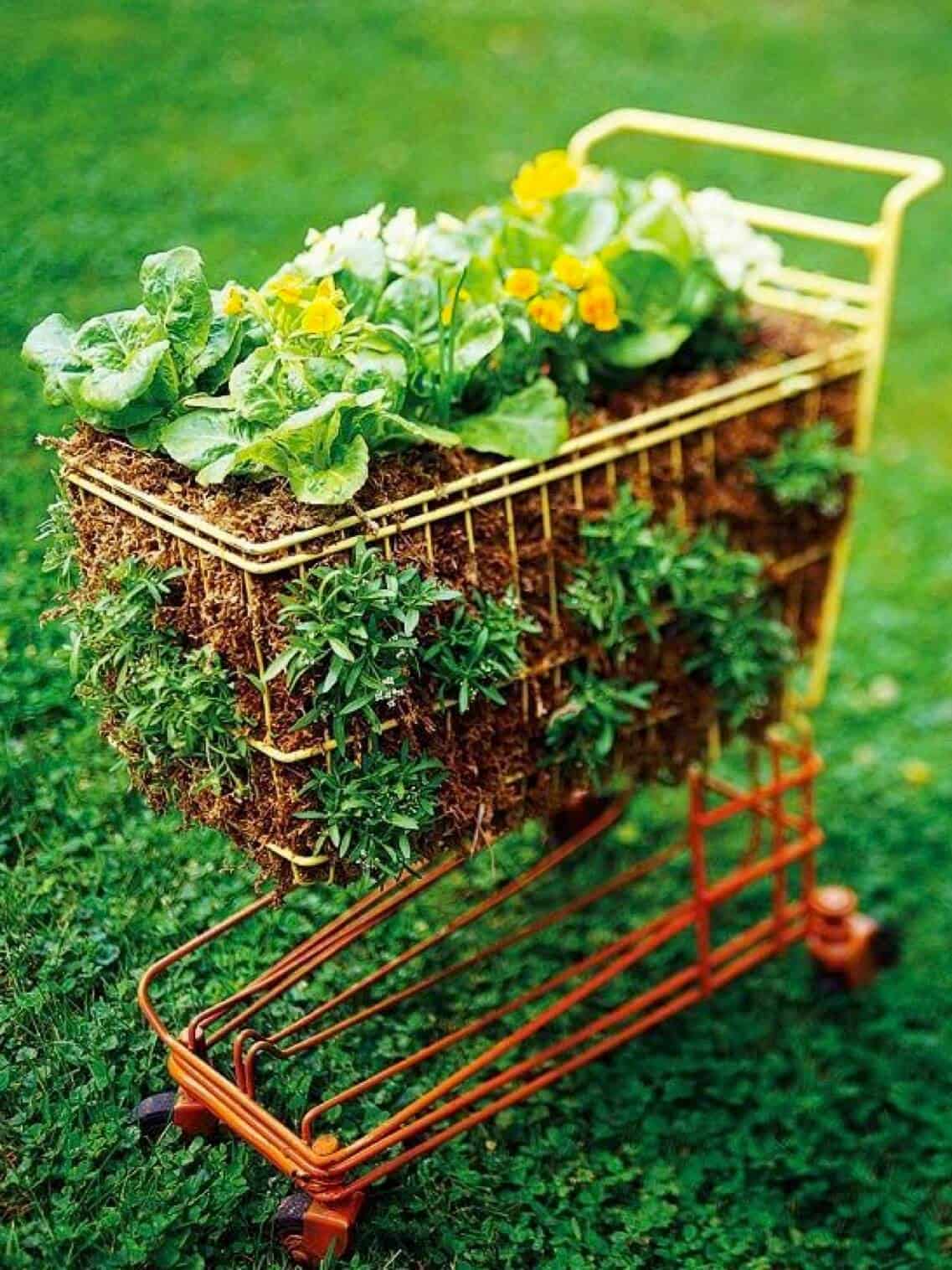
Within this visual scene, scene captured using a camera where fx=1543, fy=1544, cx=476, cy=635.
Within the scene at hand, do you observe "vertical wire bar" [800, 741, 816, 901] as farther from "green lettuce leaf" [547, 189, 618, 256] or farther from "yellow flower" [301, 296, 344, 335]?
"yellow flower" [301, 296, 344, 335]

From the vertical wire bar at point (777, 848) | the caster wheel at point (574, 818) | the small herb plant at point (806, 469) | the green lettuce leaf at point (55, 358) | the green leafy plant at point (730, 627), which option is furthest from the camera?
the caster wheel at point (574, 818)

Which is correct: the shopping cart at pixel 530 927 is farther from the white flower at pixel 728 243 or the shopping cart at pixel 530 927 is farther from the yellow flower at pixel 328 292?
the yellow flower at pixel 328 292

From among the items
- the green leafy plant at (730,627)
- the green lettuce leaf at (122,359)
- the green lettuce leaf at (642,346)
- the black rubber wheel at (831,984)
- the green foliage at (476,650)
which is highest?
the green lettuce leaf at (122,359)

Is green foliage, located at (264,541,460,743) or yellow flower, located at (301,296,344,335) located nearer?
green foliage, located at (264,541,460,743)

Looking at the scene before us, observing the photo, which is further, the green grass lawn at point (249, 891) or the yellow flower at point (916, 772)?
the yellow flower at point (916, 772)

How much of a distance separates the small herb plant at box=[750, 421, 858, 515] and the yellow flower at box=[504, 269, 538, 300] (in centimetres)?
65

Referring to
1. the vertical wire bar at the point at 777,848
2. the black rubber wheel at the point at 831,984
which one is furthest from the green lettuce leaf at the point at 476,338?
the black rubber wheel at the point at 831,984

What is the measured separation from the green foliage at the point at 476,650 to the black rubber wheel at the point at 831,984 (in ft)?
5.22

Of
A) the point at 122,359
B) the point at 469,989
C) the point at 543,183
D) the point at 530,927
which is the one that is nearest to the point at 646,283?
the point at 543,183

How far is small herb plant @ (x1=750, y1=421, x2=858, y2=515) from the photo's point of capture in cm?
315

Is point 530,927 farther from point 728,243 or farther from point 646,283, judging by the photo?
point 728,243

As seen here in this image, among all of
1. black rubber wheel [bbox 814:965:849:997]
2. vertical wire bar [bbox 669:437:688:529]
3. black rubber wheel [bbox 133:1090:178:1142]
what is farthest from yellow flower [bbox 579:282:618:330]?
black rubber wheel [bbox 814:965:849:997]

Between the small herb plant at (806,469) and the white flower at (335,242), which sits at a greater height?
the white flower at (335,242)

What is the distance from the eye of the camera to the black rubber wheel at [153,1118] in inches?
108
